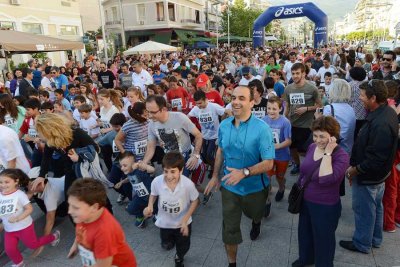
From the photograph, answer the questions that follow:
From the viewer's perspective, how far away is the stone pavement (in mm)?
3291

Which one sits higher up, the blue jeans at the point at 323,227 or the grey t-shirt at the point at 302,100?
the grey t-shirt at the point at 302,100

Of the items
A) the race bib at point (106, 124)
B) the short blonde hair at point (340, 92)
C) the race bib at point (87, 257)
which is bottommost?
the race bib at point (87, 257)

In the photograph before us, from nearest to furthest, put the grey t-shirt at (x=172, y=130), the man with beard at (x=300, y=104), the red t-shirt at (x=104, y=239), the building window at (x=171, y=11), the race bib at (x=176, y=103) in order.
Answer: the red t-shirt at (x=104, y=239), the grey t-shirt at (x=172, y=130), the man with beard at (x=300, y=104), the race bib at (x=176, y=103), the building window at (x=171, y=11)

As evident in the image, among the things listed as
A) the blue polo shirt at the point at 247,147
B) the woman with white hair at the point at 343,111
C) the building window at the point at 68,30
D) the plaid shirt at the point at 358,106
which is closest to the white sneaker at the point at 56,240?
the blue polo shirt at the point at 247,147

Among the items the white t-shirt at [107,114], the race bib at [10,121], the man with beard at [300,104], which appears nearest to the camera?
the man with beard at [300,104]

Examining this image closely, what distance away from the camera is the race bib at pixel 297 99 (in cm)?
497

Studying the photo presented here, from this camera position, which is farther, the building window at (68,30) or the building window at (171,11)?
the building window at (171,11)

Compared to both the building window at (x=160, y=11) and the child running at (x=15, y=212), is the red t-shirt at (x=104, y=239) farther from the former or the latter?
the building window at (x=160, y=11)

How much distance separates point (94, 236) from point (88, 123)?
3.84 meters

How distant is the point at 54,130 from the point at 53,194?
1.01 metres

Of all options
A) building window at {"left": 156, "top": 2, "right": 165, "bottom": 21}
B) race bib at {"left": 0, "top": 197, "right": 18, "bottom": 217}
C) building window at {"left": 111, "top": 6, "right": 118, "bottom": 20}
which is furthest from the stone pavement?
building window at {"left": 111, "top": 6, "right": 118, "bottom": 20}

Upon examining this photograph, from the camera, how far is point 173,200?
10.1ft

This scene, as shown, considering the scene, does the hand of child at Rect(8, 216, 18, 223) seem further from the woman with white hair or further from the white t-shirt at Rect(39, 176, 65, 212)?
the woman with white hair

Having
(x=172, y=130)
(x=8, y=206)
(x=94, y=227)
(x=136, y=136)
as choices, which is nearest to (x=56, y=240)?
(x=8, y=206)
